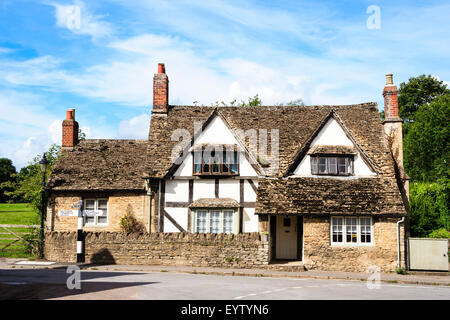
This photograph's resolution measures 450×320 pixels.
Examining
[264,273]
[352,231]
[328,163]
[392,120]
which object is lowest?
[264,273]

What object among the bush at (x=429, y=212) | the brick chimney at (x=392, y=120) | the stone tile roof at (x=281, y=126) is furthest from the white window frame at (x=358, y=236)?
the bush at (x=429, y=212)

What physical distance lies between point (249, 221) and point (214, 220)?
1862 millimetres

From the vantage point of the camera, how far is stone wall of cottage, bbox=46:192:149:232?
24672mm

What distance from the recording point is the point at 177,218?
2338 cm

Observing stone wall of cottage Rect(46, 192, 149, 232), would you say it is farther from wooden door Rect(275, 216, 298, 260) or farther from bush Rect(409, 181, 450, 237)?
bush Rect(409, 181, 450, 237)

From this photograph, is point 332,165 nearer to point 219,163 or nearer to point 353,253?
point 353,253

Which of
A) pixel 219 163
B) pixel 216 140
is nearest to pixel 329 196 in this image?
pixel 219 163

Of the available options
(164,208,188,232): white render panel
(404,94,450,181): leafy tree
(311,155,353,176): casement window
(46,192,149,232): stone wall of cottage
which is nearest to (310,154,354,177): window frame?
(311,155,353,176): casement window

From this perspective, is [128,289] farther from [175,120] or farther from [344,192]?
[175,120]

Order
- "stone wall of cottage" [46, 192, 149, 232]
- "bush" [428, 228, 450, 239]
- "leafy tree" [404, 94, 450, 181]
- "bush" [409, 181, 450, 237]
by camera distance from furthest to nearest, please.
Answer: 1. "leafy tree" [404, 94, 450, 181]
2. "bush" [409, 181, 450, 237]
3. "bush" [428, 228, 450, 239]
4. "stone wall of cottage" [46, 192, 149, 232]

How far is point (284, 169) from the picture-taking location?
23391mm

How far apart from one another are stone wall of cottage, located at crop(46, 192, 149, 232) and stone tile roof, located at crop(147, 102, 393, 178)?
241 centimetres

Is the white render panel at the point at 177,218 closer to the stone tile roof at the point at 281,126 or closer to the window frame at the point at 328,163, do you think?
the stone tile roof at the point at 281,126
